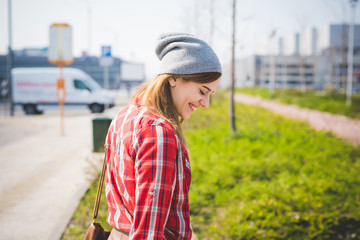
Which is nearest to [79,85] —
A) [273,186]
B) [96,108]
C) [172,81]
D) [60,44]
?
[96,108]

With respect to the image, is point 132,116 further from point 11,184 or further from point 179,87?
point 11,184

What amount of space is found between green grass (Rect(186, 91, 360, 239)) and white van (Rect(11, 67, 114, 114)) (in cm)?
1188

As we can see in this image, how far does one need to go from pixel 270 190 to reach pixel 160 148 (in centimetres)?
392

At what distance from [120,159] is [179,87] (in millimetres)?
370

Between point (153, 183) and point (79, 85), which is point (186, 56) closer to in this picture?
point (153, 183)

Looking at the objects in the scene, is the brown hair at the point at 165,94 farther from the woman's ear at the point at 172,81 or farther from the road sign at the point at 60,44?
the road sign at the point at 60,44

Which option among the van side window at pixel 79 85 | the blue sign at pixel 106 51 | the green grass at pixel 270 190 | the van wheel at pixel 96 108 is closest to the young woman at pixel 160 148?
the green grass at pixel 270 190

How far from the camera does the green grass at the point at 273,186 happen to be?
3578 millimetres

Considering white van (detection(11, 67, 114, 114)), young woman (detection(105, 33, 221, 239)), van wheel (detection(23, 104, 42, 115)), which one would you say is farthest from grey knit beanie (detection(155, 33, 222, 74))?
van wheel (detection(23, 104, 42, 115))

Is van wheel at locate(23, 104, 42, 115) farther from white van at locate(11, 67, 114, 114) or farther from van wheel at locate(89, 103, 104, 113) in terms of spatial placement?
van wheel at locate(89, 103, 104, 113)

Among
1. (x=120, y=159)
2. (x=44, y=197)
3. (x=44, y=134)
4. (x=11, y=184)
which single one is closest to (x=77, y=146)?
(x=44, y=134)

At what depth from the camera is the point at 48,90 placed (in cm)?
1852

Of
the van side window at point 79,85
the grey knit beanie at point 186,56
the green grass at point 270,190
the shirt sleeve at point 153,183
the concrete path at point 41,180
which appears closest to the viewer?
the shirt sleeve at point 153,183

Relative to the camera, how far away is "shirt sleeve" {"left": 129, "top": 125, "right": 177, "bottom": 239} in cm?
104
